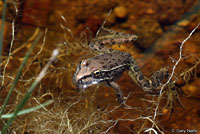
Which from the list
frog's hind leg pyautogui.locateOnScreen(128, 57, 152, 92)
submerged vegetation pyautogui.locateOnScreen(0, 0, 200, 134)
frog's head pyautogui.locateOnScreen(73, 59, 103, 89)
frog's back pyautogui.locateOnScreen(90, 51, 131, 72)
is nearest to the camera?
submerged vegetation pyautogui.locateOnScreen(0, 0, 200, 134)

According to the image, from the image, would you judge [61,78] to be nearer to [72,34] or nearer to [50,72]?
[50,72]

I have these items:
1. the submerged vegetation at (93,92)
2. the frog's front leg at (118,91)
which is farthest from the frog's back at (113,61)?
the submerged vegetation at (93,92)

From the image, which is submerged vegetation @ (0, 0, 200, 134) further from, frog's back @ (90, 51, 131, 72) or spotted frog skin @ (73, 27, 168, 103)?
frog's back @ (90, 51, 131, 72)

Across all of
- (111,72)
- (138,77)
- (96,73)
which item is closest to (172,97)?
(138,77)

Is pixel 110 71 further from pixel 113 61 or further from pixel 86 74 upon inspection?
pixel 86 74

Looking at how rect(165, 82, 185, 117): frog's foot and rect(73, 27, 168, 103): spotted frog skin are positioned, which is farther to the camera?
rect(165, 82, 185, 117): frog's foot

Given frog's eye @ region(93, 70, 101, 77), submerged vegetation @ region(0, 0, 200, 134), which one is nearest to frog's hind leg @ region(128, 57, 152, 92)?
submerged vegetation @ region(0, 0, 200, 134)

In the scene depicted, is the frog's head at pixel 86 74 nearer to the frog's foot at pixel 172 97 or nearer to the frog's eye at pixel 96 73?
the frog's eye at pixel 96 73
